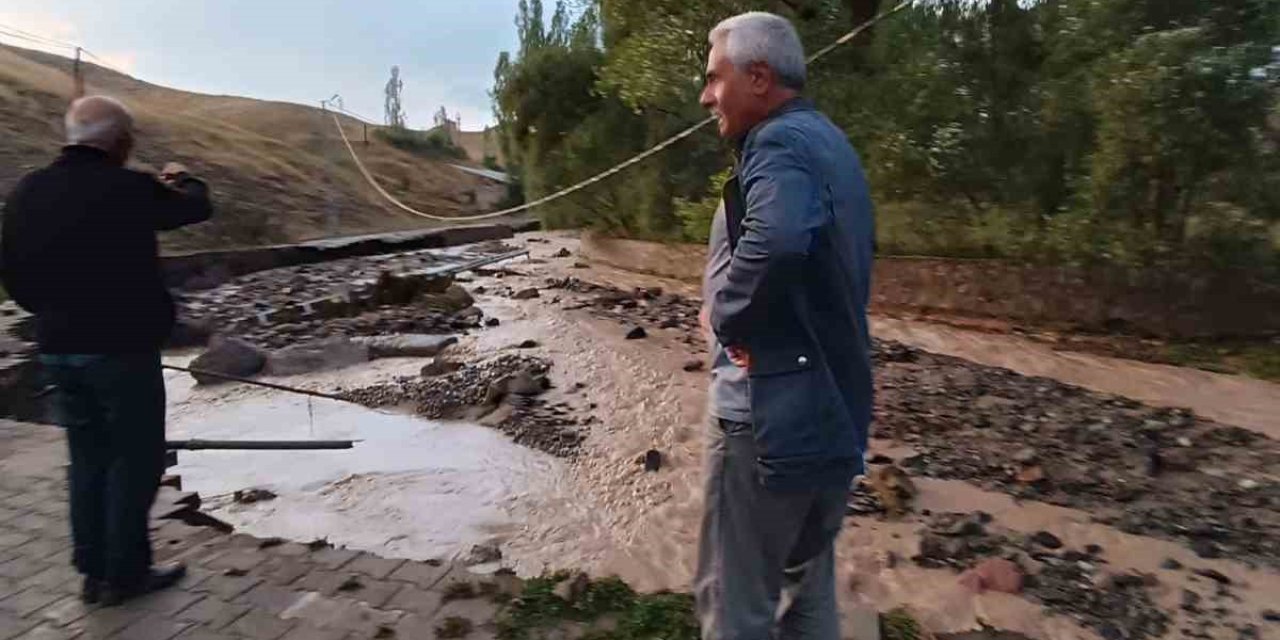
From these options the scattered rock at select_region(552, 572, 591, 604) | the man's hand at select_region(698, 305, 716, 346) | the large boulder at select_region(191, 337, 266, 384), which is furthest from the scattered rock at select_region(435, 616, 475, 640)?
the large boulder at select_region(191, 337, 266, 384)

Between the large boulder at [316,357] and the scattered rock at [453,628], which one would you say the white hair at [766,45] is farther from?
the large boulder at [316,357]

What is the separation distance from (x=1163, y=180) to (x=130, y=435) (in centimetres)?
1172

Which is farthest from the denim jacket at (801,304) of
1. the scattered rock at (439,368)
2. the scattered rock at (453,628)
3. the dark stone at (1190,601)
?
the scattered rock at (439,368)

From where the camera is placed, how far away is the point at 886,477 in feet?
23.1

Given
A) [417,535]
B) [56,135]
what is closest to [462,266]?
[56,135]

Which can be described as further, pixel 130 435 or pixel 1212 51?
pixel 1212 51

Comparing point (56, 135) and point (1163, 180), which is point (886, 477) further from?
point (56, 135)

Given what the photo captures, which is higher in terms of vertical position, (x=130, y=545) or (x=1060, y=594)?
(x=130, y=545)

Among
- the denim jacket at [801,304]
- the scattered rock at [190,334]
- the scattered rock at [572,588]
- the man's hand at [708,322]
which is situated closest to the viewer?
the denim jacket at [801,304]

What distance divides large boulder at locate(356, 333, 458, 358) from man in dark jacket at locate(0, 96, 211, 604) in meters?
8.62

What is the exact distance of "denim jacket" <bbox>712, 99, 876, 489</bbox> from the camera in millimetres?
2420

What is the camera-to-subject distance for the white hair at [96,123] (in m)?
3.79

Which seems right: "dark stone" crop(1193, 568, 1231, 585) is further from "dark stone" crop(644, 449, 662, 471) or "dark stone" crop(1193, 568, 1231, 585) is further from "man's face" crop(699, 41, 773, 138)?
"man's face" crop(699, 41, 773, 138)

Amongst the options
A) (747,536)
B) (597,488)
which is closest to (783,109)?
(747,536)
